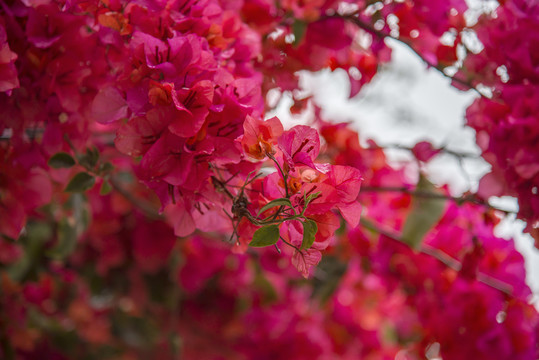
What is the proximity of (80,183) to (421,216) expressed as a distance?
414mm

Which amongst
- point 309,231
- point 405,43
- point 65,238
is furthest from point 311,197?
point 65,238

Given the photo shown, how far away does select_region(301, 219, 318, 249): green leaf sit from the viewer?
0.93 feet

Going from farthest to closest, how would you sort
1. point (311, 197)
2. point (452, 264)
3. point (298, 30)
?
point (452, 264) < point (298, 30) < point (311, 197)

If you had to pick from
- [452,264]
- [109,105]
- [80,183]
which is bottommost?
[452,264]

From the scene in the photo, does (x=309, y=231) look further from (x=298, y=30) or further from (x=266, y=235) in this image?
(x=298, y=30)

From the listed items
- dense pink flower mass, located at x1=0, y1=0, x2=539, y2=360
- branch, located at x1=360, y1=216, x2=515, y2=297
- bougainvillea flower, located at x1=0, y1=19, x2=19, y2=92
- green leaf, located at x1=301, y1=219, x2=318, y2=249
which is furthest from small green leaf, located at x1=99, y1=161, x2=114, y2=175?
branch, located at x1=360, y1=216, x2=515, y2=297

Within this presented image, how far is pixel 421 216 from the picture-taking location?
0.61 metres

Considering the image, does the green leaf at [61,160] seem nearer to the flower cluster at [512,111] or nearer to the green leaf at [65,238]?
the green leaf at [65,238]

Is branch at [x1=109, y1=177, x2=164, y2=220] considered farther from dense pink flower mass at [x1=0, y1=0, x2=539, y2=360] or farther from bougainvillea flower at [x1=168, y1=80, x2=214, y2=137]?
bougainvillea flower at [x1=168, y1=80, x2=214, y2=137]

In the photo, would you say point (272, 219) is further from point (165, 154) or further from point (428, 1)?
point (428, 1)

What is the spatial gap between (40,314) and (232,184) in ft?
2.07

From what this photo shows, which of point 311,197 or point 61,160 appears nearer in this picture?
point 311,197

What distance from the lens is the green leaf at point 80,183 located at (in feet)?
1.38

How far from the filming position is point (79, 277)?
968mm
